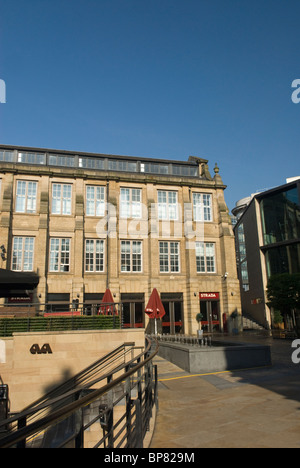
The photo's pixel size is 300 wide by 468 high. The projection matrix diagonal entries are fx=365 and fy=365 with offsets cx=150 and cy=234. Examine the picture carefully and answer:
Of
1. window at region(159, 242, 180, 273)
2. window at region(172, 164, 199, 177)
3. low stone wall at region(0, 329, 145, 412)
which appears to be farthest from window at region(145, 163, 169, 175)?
low stone wall at region(0, 329, 145, 412)

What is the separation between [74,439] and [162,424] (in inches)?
152

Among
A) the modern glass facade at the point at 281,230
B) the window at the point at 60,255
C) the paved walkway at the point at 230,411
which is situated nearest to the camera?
the paved walkway at the point at 230,411

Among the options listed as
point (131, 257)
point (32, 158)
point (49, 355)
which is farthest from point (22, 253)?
point (49, 355)

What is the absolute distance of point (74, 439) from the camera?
3014mm

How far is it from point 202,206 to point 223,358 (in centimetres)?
2503

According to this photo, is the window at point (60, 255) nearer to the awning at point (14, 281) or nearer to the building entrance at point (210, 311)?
the building entrance at point (210, 311)

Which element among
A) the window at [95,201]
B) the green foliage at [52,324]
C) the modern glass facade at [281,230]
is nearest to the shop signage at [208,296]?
the modern glass facade at [281,230]

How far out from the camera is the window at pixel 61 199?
3353 cm

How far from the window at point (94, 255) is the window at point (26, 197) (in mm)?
5905

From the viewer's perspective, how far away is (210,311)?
1368 inches

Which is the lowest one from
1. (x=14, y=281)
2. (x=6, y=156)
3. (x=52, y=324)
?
(x=52, y=324)

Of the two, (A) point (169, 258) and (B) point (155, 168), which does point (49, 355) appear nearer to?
(A) point (169, 258)
